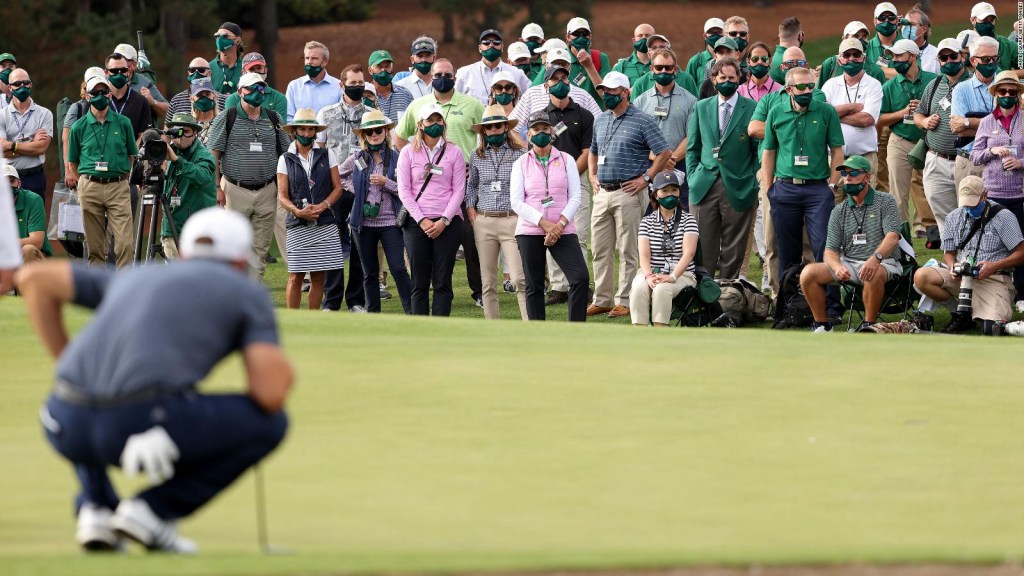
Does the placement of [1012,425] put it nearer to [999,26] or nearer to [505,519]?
[505,519]

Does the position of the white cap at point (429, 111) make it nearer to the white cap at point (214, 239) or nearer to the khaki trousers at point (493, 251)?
the khaki trousers at point (493, 251)

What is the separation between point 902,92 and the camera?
17281 millimetres

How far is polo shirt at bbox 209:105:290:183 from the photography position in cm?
1599

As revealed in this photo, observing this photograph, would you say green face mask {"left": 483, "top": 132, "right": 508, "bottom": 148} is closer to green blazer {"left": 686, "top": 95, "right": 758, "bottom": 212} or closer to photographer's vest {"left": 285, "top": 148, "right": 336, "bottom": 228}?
photographer's vest {"left": 285, "top": 148, "right": 336, "bottom": 228}

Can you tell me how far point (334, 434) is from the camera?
746cm

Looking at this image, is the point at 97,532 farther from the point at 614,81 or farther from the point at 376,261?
the point at 614,81

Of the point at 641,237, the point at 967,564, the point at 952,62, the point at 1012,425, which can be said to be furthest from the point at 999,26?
the point at 967,564

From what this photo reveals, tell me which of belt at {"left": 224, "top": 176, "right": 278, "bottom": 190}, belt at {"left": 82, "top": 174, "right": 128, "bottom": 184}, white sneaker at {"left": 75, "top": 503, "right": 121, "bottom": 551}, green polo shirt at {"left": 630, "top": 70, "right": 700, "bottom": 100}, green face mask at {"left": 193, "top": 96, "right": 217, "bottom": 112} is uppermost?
green polo shirt at {"left": 630, "top": 70, "right": 700, "bottom": 100}

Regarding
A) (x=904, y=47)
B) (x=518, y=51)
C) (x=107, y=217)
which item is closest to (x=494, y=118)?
(x=518, y=51)

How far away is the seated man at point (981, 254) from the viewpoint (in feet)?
45.7

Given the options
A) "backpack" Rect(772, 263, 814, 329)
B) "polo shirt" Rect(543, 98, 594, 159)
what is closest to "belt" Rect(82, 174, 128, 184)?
"polo shirt" Rect(543, 98, 594, 159)

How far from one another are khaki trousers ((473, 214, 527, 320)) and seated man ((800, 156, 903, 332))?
2609 millimetres

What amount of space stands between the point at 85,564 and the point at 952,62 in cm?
1310

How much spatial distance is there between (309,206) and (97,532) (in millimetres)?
9640
